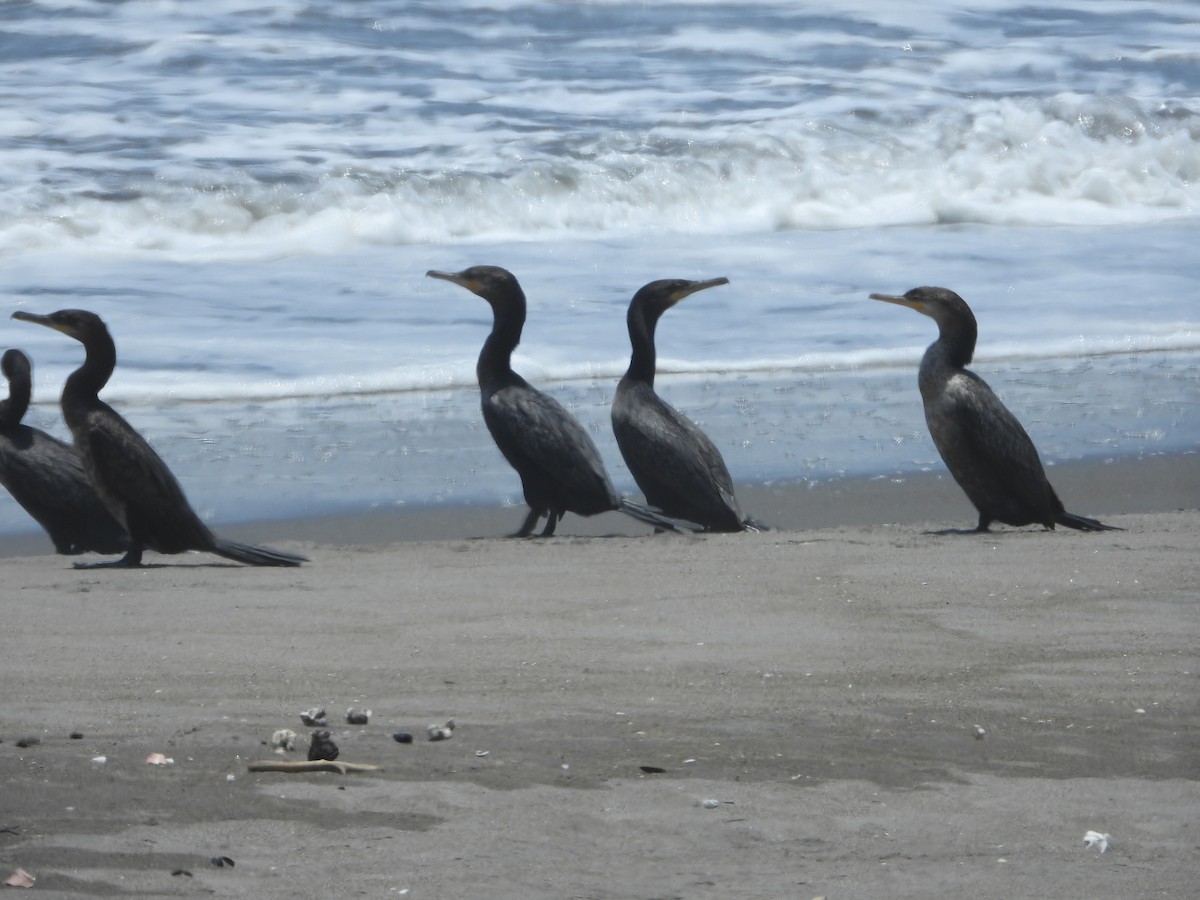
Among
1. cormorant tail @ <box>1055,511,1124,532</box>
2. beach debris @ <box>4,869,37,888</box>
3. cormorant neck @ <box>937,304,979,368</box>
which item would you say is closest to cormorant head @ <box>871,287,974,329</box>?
cormorant neck @ <box>937,304,979,368</box>

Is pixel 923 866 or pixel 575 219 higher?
pixel 923 866

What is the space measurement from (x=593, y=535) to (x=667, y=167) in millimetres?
9210

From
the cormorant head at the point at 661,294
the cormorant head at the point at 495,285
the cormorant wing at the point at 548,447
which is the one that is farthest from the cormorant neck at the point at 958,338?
the cormorant head at the point at 495,285

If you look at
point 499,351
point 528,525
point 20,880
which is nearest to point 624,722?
point 20,880

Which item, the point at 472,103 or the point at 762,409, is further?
the point at 472,103

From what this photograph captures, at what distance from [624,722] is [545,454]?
316 cm

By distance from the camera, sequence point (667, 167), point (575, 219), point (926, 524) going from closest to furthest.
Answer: point (926, 524) < point (575, 219) < point (667, 167)

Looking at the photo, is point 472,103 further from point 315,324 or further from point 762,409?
point 762,409

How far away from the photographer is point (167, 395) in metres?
9.16

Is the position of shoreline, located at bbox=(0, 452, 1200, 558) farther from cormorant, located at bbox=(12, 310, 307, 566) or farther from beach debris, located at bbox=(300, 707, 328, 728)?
beach debris, located at bbox=(300, 707, 328, 728)

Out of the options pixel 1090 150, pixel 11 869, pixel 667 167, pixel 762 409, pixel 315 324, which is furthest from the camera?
pixel 1090 150

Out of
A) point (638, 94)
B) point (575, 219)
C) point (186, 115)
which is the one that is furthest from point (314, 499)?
point (638, 94)

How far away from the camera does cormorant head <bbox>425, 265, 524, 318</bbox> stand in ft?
25.2

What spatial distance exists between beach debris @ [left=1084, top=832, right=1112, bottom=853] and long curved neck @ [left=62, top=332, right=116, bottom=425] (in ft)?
12.9
